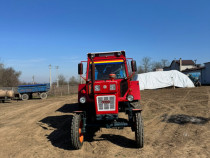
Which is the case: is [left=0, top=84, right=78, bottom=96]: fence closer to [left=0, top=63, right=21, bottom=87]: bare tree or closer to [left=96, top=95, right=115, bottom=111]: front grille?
[left=0, top=63, right=21, bottom=87]: bare tree

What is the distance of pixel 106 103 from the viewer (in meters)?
4.45

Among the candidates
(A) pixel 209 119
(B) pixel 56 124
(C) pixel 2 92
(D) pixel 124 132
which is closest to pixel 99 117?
(D) pixel 124 132

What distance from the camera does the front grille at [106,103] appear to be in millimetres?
4441

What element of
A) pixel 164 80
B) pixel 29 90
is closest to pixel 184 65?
pixel 164 80

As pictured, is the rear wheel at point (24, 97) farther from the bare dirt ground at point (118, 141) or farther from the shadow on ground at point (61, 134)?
the bare dirt ground at point (118, 141)

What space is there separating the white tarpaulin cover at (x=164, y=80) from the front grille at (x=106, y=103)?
20.1 m

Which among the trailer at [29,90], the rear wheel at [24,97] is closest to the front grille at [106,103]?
the trailer at [29,90]

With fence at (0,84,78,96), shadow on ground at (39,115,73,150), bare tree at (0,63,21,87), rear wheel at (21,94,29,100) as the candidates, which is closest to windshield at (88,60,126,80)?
shadow on ground at (39,115,73,150)

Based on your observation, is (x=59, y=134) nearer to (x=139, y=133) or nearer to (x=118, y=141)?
(x=118, y=141)

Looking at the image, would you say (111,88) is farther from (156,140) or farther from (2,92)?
(2,92)

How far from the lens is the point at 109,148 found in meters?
4.56

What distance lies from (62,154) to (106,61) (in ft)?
10.8

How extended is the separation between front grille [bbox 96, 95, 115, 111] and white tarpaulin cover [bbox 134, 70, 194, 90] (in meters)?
20.1

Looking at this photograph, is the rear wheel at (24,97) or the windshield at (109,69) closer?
the windshield at (109,69)
